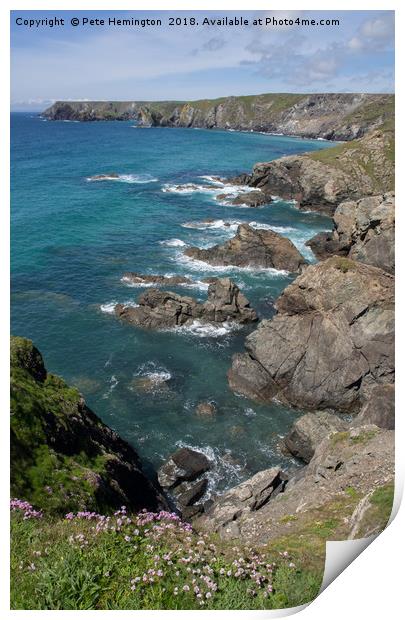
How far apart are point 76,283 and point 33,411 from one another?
35152 millimetres

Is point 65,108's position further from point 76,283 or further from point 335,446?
point 335,446

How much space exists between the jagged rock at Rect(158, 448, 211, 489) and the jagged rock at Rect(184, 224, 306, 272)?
2961 centimetres

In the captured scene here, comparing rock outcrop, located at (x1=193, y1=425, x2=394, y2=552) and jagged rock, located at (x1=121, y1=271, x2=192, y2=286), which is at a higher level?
jagged rock, located at (x1=121, y1=271, x2=192, y2=286)

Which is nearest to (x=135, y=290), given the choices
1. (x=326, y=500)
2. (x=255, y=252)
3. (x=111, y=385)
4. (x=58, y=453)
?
(x=255, y=252)

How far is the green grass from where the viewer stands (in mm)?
9539

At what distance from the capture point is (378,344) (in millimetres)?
31344

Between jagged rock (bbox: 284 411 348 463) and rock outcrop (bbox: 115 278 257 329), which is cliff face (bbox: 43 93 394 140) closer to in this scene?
rock outcrop (bbox: 115 278 257 329)

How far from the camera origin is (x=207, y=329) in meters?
40.3

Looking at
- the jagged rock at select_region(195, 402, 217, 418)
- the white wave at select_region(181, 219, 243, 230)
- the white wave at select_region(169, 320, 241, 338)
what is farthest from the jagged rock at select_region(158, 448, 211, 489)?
the white wave at select_region(181, 219, 243, 230)

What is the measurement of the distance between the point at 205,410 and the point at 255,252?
86.6 feet

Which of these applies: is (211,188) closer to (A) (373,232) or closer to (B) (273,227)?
(B) (273,227)

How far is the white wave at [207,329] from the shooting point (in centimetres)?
3962

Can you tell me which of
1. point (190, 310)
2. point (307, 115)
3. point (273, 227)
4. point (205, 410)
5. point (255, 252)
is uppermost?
point (307, 115)

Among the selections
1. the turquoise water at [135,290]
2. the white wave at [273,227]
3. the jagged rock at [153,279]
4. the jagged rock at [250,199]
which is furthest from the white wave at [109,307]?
the jagged rock at [250,199]
